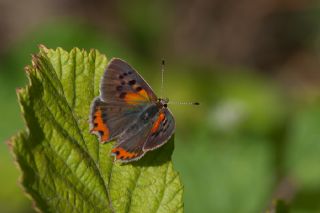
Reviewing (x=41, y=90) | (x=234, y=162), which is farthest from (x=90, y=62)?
(x=234, y=162)

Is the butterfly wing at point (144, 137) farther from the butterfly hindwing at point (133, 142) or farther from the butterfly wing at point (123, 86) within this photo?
the butterfly wing at point (123, 86)

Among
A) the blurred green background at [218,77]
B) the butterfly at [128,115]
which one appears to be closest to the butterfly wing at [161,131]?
the butterfly at [128,115]

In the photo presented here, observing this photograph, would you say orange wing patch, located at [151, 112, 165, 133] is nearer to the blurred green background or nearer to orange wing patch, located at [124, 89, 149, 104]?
orange wing patch, located at [124, 89, 149, 104]

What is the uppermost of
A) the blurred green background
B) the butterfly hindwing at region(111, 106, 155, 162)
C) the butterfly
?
the butterfly

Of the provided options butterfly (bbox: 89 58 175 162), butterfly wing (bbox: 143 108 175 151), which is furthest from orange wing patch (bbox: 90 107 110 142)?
butterfly wing (bbox: 143 108 175 151)

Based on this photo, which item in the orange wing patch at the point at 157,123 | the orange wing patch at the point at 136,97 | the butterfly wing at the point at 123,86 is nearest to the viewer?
the butterfly wing at the point at 123,86

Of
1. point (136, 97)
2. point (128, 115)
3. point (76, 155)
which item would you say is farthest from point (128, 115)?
point (76, 155)

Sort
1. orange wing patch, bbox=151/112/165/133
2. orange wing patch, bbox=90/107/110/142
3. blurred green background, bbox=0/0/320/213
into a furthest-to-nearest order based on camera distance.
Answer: blurred green background, bbox=0/0/320/213 < orange wing patch, bbox=151/112/165/133 < orange wing patch, bbox=90/107/110/142

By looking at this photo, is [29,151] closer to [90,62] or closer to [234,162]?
[90,62]
